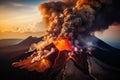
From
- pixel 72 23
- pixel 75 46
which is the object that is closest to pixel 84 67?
pixel 75 46

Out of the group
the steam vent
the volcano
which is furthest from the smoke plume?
the volcano

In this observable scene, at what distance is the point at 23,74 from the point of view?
7562 millimetres

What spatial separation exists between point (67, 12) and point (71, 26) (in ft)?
1.22

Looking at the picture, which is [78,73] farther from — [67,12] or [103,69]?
[67,12]

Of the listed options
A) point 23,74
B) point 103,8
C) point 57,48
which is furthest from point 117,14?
point 23,74

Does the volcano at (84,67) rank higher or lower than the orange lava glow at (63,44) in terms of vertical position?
lower

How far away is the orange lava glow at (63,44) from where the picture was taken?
743cm

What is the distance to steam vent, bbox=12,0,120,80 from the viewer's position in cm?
739

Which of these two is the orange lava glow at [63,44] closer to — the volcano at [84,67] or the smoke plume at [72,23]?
the smoke plume at [72,23]

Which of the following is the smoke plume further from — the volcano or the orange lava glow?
the volcano

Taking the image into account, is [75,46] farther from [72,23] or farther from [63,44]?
[72,23]

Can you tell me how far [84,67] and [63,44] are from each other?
2.61 feet

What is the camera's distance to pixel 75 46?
7.42 metres

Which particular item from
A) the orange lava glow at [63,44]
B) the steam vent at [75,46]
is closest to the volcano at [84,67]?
the steam vent at [75,46]
